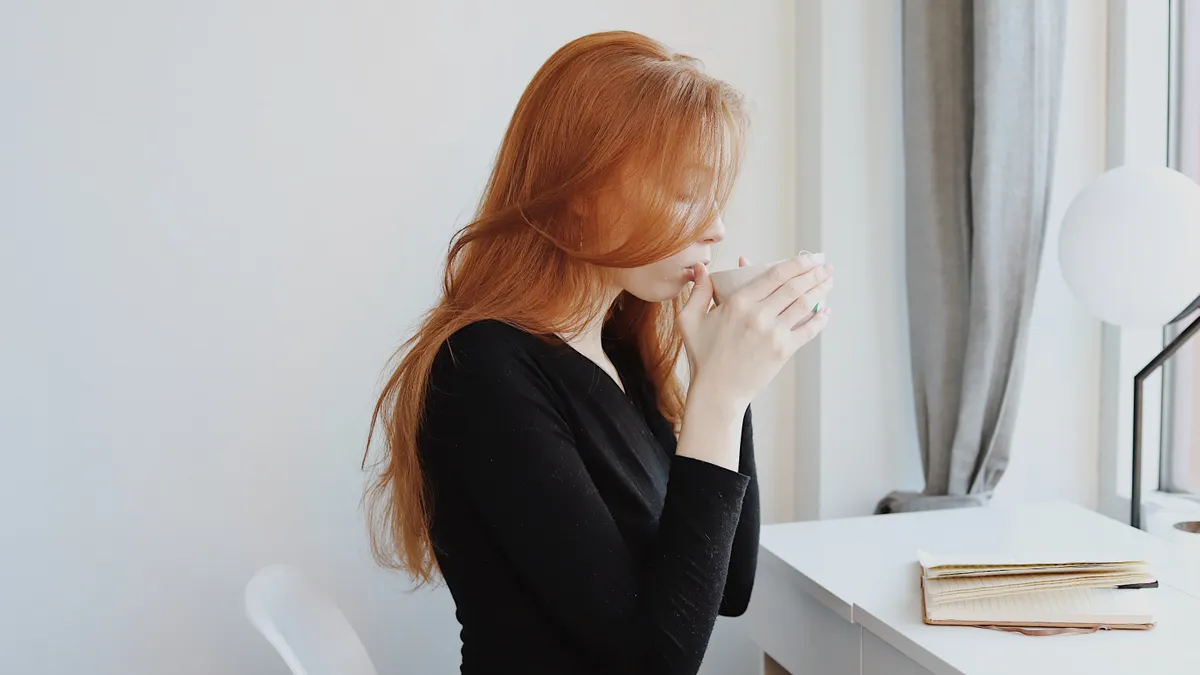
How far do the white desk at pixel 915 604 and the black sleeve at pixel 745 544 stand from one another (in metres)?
0.12

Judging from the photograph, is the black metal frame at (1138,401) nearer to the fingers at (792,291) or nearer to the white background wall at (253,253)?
the white background wall at (253,253)

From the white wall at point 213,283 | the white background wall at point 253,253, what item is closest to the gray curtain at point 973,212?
the white background wall at point 253,253

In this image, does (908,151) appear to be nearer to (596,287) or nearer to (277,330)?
(596,287)

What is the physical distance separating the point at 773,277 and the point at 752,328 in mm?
63

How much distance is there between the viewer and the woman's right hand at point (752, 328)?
966 millimetres

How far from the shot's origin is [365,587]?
1702mm

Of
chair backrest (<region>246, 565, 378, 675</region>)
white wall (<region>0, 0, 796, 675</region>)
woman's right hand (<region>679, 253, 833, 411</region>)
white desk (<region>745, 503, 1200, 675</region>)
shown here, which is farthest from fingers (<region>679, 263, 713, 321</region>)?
white wall (<region>0, 0, 796, 675</region>)

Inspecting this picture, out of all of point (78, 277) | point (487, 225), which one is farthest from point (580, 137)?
point (78, 277)

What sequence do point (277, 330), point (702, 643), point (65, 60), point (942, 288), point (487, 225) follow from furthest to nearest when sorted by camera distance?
point (942, 288)
point (277, 330)
point (65, 60)
point (487, 225)
point (702, 643)

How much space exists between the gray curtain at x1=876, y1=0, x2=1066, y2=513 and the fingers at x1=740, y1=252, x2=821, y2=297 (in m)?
0.80

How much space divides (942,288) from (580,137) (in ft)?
3.28

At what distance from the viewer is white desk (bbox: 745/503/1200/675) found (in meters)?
1.02

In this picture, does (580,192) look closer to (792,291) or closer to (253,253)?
(792,291)

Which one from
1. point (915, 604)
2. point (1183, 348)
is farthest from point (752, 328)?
point (1183, 348)
